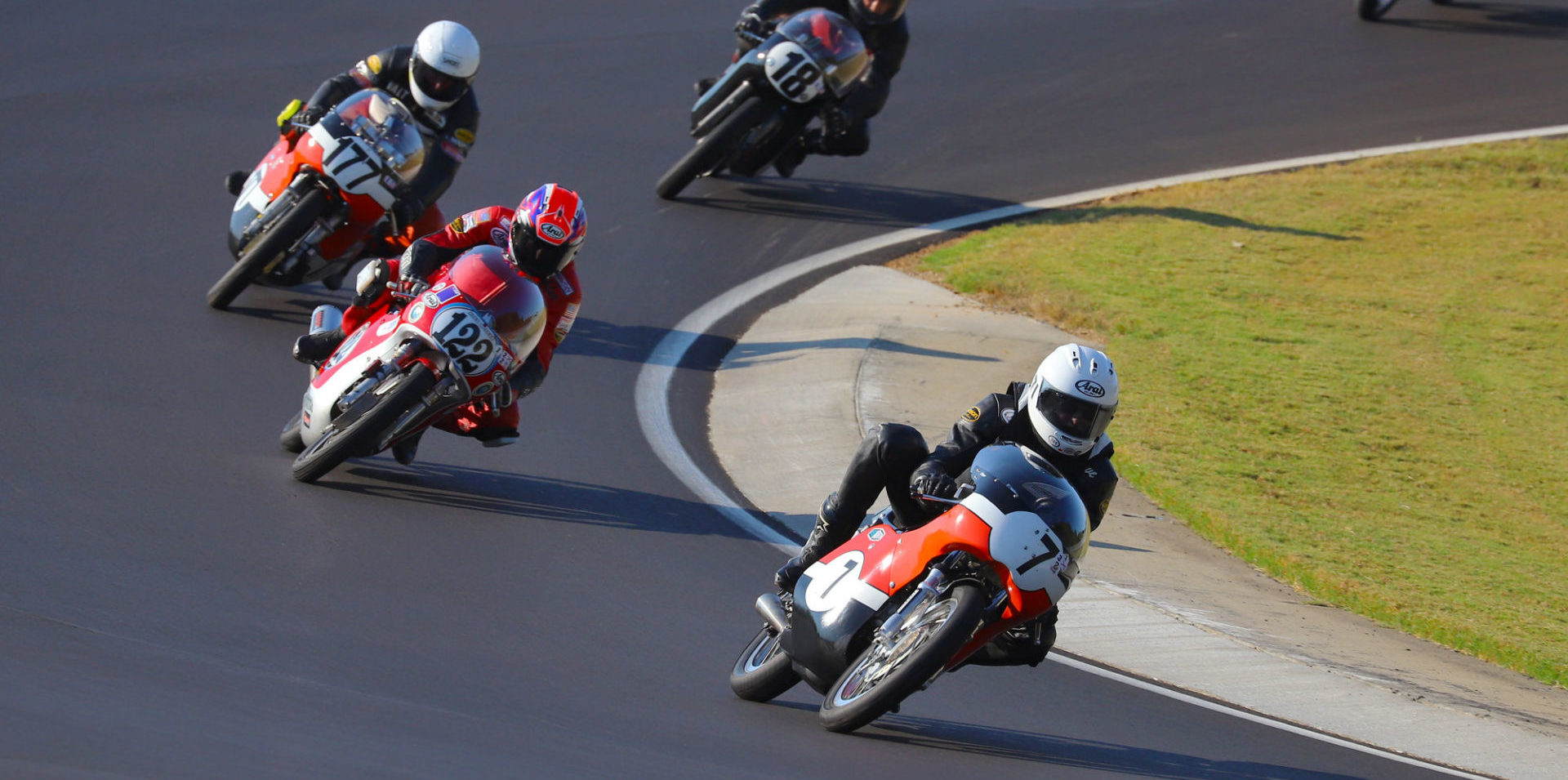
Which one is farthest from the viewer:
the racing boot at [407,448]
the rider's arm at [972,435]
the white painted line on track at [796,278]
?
the racing boot at [407,448]

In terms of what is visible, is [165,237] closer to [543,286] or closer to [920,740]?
[543,286]

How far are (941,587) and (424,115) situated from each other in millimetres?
7545

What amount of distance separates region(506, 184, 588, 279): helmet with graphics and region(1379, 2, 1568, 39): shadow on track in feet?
56.6

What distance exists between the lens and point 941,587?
6.20 meters

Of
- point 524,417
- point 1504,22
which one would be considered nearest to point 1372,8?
point 1504,22

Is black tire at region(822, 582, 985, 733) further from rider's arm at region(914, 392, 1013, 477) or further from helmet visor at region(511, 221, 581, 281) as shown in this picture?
helmet visor at region(511, 221, 581, 281)

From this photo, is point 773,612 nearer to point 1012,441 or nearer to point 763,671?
point 763,671

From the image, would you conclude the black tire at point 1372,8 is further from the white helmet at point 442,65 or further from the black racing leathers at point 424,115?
the white helmet at point 442,65

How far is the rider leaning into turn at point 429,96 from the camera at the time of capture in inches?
465

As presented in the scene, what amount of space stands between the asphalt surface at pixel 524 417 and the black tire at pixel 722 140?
0.44 m

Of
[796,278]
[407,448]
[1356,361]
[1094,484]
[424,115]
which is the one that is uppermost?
[424,115]

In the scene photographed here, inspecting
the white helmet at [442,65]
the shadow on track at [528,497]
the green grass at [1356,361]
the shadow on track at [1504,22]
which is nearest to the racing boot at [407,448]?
the shadow on track at [528,497]

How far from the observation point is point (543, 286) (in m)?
9.66

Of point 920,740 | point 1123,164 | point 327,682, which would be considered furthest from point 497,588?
point 1123,164
